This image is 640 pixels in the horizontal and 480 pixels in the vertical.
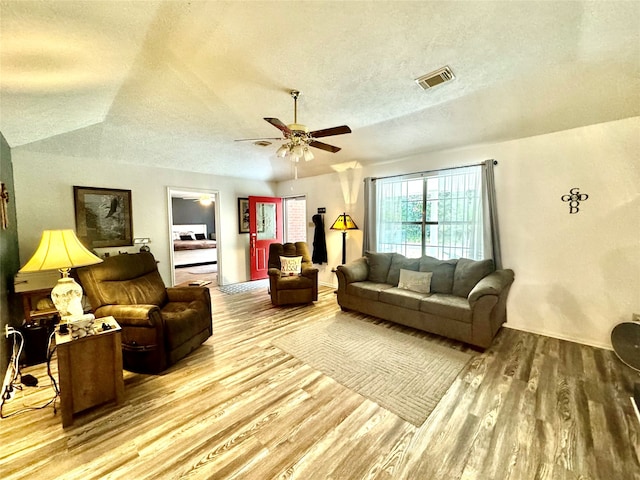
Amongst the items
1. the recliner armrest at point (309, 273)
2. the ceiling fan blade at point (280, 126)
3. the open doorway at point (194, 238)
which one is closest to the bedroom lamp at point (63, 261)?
the ceiling fan blade at point (280, 126)

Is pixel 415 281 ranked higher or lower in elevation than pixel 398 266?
lower

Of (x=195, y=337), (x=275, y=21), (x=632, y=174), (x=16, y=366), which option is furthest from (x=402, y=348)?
(x=16, y=366)

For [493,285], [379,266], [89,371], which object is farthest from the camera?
[379,266]

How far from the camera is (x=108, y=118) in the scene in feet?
11.0

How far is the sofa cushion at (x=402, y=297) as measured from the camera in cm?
326

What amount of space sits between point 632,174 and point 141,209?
6.63 metres

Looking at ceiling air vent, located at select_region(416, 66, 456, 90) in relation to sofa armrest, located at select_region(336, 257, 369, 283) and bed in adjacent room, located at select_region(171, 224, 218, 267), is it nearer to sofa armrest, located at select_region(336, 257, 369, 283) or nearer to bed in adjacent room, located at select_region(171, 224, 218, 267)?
sofa armrest, located at select_region(336, 257, 369, 283)

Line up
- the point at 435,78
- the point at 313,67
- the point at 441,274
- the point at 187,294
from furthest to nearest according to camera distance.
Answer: the point at 441,274 → the point at 187,294 → the point at 435,78 → the point at 313,67

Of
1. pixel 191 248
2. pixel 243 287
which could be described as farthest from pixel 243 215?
pixel 191 248

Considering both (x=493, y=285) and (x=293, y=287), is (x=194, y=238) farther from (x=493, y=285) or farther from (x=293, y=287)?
(x=493, y=285)

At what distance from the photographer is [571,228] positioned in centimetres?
297

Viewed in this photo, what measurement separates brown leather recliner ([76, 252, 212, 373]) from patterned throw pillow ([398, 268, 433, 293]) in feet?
8.48

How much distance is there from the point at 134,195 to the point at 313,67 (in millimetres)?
3934

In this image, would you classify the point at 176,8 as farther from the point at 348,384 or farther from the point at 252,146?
the point at 348,384
